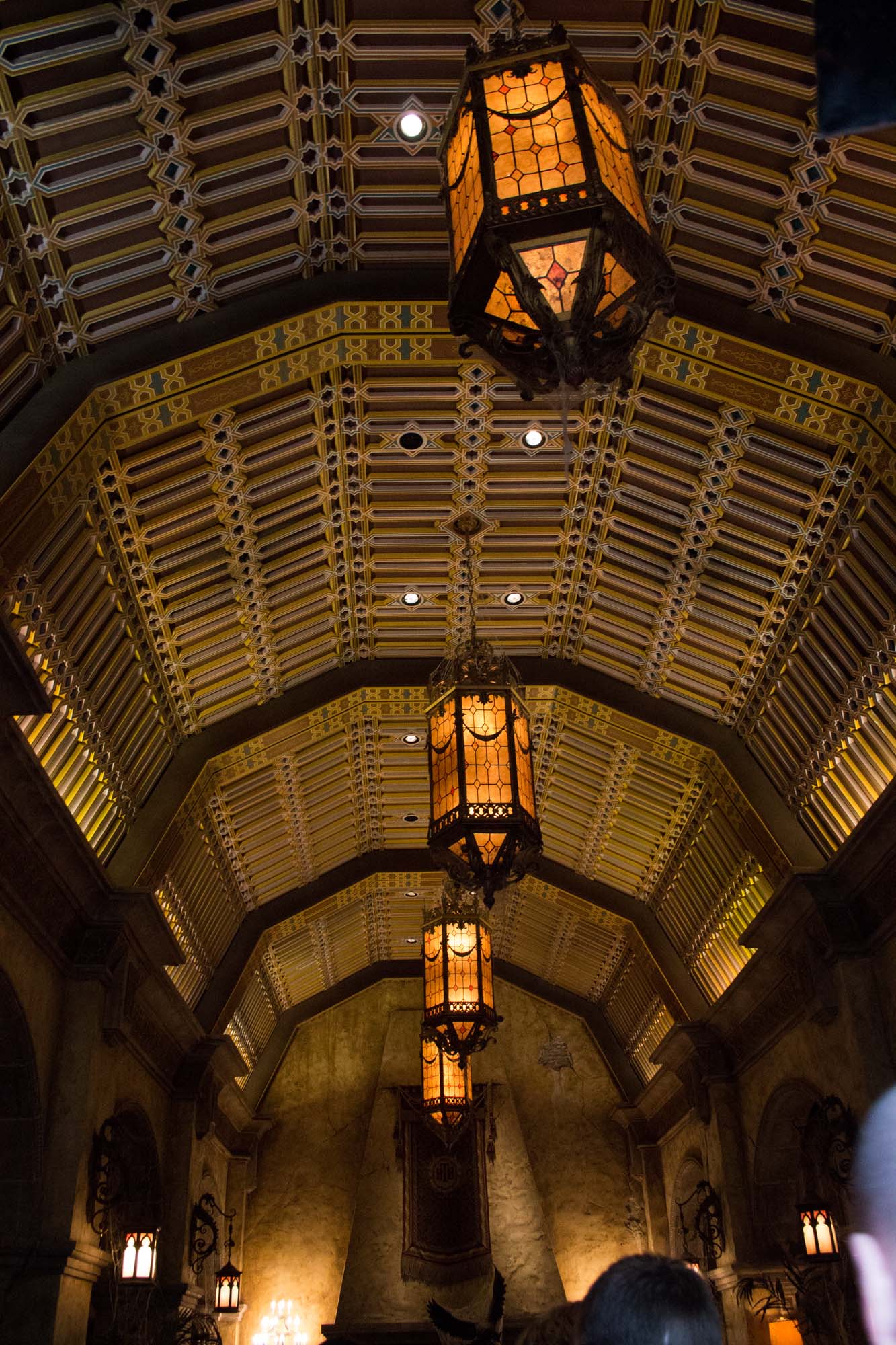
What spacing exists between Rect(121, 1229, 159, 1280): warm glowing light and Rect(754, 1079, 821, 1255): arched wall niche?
20.5 feet

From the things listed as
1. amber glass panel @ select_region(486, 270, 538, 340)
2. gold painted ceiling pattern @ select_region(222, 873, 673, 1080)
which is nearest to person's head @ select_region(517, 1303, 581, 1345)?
amber glass panel @ select_region(486, 270, 538, 340)

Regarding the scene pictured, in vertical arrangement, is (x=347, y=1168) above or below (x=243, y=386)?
below

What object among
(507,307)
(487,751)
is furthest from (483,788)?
(507,307)

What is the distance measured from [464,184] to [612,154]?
2.01 feet

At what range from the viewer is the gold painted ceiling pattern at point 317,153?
643 centimetres

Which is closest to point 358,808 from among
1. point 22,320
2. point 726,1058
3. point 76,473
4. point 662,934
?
point 662,934

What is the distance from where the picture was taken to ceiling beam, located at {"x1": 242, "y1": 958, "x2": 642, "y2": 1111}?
18.3 m

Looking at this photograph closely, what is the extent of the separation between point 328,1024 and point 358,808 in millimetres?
6117

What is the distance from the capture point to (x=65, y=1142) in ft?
31.2

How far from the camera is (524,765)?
8688 mm

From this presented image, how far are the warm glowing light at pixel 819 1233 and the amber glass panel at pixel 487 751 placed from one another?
4780 mm

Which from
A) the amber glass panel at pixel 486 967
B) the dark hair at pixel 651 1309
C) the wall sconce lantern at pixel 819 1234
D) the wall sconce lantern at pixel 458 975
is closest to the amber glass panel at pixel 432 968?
the wall sconce lantern at pixel 458 975

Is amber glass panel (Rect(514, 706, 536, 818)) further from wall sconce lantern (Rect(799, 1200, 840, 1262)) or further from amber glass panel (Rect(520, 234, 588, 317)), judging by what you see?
wall sconce lantern (Rect(799, 1200, 840, 1262))

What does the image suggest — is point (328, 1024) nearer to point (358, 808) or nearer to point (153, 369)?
point (358, 808)
